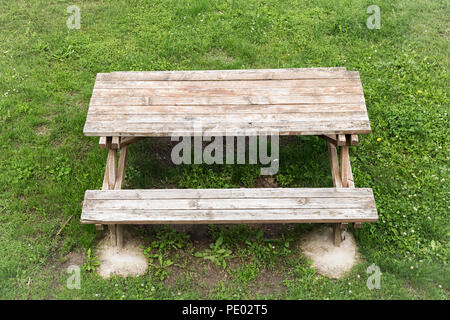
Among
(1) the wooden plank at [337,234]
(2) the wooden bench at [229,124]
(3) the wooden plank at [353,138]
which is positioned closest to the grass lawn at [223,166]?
(1) the wooden plank at [337,234]

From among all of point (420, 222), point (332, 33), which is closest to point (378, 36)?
point (332, 33)

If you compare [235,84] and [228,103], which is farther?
[235,84]

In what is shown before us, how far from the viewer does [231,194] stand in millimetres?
4441

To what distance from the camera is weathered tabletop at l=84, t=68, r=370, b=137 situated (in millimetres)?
4531

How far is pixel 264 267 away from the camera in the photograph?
461 centimetres

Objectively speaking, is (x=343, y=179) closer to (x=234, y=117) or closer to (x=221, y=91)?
(x=234, y=117)

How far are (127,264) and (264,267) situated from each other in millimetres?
1230

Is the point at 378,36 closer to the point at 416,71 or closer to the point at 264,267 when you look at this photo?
the point at 416,71

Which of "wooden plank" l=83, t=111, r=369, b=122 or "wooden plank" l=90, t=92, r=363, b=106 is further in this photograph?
"wooden plank" l=90, t=92, r=363, b=106

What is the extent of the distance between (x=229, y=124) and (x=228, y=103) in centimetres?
28

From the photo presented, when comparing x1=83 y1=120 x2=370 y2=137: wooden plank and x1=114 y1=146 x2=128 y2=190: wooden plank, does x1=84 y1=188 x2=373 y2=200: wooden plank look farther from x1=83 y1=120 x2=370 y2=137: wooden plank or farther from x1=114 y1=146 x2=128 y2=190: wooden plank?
x1=83 y1=120 x2=370 y2=137: wooden plank

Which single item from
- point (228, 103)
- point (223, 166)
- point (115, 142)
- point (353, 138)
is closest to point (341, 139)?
point (353, 138)

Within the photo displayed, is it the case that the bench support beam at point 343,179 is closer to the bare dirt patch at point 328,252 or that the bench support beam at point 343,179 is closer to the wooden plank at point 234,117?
the bare dirt patch at point 328,252

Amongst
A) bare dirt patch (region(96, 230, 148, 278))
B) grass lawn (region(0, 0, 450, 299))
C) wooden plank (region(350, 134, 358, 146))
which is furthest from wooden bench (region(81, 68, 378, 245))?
grass lawn (region(0, 0, 450, 299))
